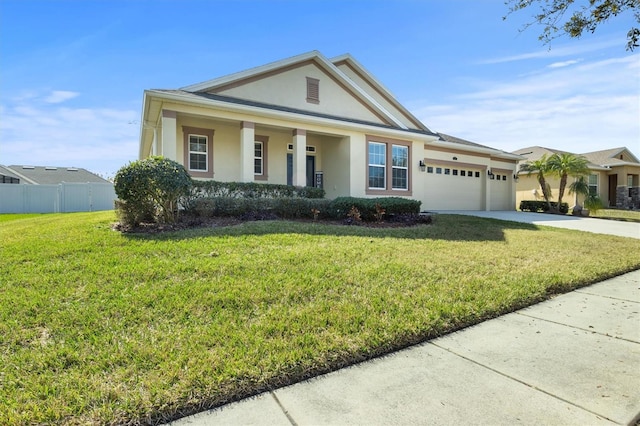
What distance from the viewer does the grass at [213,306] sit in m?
2.36

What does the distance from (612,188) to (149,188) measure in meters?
33.4

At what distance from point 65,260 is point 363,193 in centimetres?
1104

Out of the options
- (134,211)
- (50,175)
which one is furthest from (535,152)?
(50,175)

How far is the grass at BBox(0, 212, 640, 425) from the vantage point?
7.74 ft

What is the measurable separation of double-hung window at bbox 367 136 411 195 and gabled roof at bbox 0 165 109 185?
27846mm

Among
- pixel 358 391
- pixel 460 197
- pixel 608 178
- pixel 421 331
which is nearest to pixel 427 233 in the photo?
pixel 421 331

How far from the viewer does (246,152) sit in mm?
12008

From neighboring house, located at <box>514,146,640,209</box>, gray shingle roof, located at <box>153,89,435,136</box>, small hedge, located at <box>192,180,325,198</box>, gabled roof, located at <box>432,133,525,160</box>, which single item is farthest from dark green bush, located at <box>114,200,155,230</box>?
neighboring house, located at <box>514,146,640,209</box>

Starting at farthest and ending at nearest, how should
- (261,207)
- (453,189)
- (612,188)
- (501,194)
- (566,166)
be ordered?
(612,188)
(501,194)
(566,166)
(453,189)
(261,207)

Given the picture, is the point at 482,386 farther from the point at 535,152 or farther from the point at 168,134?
the point at 535,152

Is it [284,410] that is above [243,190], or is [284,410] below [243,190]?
below

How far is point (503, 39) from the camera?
671cm

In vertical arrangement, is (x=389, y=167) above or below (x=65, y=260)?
above

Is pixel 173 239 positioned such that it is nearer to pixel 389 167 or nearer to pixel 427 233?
pixel 427 233
